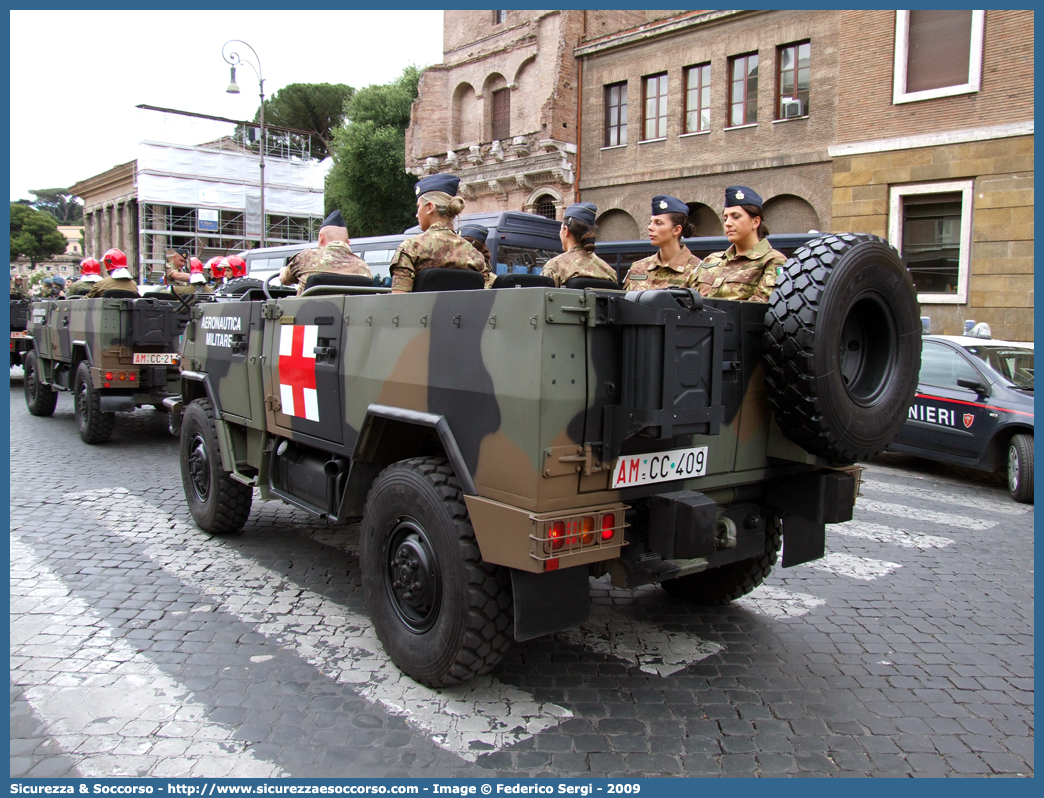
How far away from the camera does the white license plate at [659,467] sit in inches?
123

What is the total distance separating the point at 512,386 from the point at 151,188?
147 ft

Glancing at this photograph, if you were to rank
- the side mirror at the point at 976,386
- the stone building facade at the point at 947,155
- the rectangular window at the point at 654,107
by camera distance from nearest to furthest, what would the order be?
the side mirror at the point at 976,386 < the stone building facade at the point at 947,155 < the rectangular window at the point at 654,107

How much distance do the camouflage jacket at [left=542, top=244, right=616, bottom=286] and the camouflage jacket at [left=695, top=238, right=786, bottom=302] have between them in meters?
0.77

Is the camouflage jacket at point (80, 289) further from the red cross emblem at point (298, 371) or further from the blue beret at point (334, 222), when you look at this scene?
the red cross emblem at point (298, 371)

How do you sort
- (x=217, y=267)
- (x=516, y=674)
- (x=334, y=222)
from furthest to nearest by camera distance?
(x=217, y=267) < (x=334, y=222) < (x=516, y=674)

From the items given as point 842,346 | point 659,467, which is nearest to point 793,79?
point 842,346

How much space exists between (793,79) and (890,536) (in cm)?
1821

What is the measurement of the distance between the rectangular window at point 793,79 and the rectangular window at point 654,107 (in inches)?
154

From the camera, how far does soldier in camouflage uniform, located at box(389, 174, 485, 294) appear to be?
449cm

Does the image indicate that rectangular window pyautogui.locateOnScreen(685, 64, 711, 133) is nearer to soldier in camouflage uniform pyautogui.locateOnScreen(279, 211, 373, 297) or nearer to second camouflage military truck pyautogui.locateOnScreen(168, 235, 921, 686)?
soldier in camouflage uniform pyautogui.locateOnScreen(279, 211, 373, 297)

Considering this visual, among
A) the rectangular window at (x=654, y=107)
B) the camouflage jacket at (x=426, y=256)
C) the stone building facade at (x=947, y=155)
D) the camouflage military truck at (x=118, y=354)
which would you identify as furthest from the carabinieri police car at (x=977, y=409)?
the rectangular window at (x=654, y=107)

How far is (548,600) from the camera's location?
10.4 feet

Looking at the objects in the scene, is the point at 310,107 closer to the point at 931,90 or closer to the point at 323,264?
the point at 931,90

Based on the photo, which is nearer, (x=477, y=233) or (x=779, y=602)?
(x=779, y=602)
